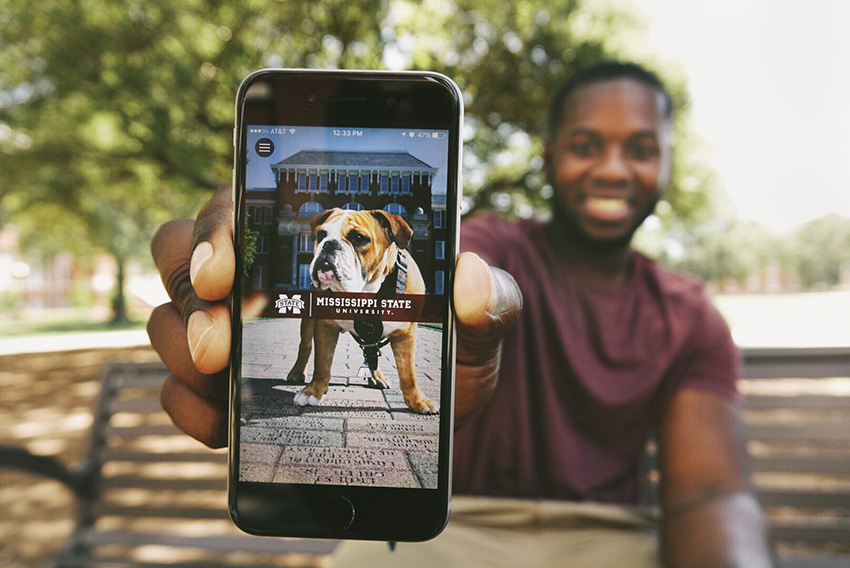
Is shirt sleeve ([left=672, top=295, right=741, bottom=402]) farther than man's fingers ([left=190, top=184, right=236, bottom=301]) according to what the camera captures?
Yes

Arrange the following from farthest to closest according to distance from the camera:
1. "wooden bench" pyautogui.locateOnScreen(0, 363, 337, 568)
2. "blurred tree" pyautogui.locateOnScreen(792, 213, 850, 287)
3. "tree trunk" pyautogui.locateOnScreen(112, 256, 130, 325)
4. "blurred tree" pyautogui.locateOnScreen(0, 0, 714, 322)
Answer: "tree trunk" pyautogui.locateOnScreen(112, 256, 130, 325)
"blurred tree" pyautogui.locateOnScreen(792, 213, 850, 287)
"blurred tree" pyautogui.locateOnScreen(0, 0, 714, 322)
"wooden bench" pyautogui.locateOnScreen(0, 363, 337, 568)

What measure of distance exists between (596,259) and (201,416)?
5.68 ft

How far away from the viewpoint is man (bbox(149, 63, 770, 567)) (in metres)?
1.91

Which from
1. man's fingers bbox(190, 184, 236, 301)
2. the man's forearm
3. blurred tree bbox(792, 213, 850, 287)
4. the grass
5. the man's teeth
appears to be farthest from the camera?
the grass

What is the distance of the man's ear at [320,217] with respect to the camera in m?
1.03

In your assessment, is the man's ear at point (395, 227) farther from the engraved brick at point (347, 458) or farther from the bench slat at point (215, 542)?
the bench slat at point (215, 542)

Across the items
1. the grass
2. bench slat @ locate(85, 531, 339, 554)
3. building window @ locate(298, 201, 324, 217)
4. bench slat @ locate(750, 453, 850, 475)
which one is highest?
building window @ locate(298, 201, 324, 217)

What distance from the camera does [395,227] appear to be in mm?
1023

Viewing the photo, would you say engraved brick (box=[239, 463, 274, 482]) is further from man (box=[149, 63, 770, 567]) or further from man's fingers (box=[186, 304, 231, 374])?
man (box=[149, 63, 770, 567])

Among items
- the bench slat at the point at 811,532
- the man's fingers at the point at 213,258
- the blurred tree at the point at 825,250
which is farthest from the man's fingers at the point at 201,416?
the blurred tree at the point at 825,250

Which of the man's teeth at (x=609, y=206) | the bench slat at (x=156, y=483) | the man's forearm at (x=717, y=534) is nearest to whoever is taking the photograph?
the man's forearm at (x=717, y=534)

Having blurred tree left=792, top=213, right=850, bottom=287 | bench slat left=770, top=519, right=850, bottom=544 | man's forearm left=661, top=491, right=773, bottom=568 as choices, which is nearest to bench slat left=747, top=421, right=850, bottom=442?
bench slat left=770, top=519, right=850, bottom=544

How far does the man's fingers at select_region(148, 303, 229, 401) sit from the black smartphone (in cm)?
8

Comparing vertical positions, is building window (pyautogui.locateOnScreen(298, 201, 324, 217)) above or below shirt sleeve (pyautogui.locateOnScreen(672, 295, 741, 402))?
above
